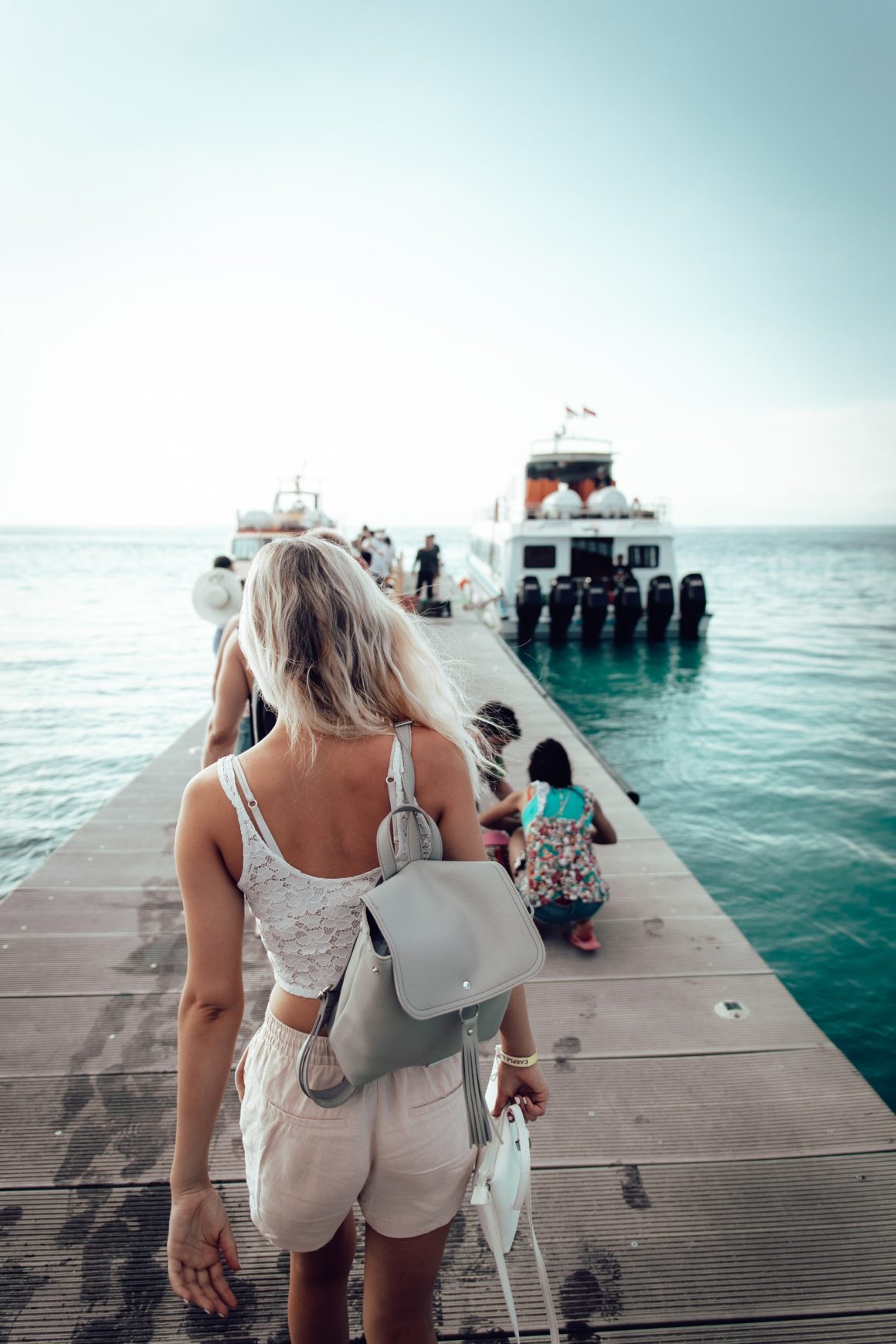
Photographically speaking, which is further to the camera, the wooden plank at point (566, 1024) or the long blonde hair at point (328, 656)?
the wooden plank at point (566, 1024)

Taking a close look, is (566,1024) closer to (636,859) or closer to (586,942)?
(586,942)

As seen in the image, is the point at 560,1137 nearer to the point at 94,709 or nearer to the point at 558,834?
the point at 558,834

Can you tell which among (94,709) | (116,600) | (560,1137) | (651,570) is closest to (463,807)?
(560,1137)

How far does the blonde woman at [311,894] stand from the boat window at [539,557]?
19325 mm

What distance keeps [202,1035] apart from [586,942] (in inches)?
110

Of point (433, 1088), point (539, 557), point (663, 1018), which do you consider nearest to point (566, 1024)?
point (663, 1018)

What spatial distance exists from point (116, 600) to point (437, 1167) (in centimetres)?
3568

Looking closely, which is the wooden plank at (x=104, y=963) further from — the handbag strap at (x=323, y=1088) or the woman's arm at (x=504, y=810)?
the handbag strap at (x=323, y=1088)

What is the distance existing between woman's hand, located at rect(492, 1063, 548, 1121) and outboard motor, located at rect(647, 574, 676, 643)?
60.7 ft

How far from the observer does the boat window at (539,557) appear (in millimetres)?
20188

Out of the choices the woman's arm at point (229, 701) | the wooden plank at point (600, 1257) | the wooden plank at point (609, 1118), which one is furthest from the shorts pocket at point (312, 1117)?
the woman's arm at point (229, 701)

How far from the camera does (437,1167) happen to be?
1268 mm

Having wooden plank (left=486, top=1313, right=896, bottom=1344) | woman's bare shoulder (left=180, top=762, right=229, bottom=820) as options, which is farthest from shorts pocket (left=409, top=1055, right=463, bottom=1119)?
wooden plank (left=486, top=1313, right=896, bottom=1344)

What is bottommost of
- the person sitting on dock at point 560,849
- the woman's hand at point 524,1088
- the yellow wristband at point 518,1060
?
the person sitting on dock at point 560,849
